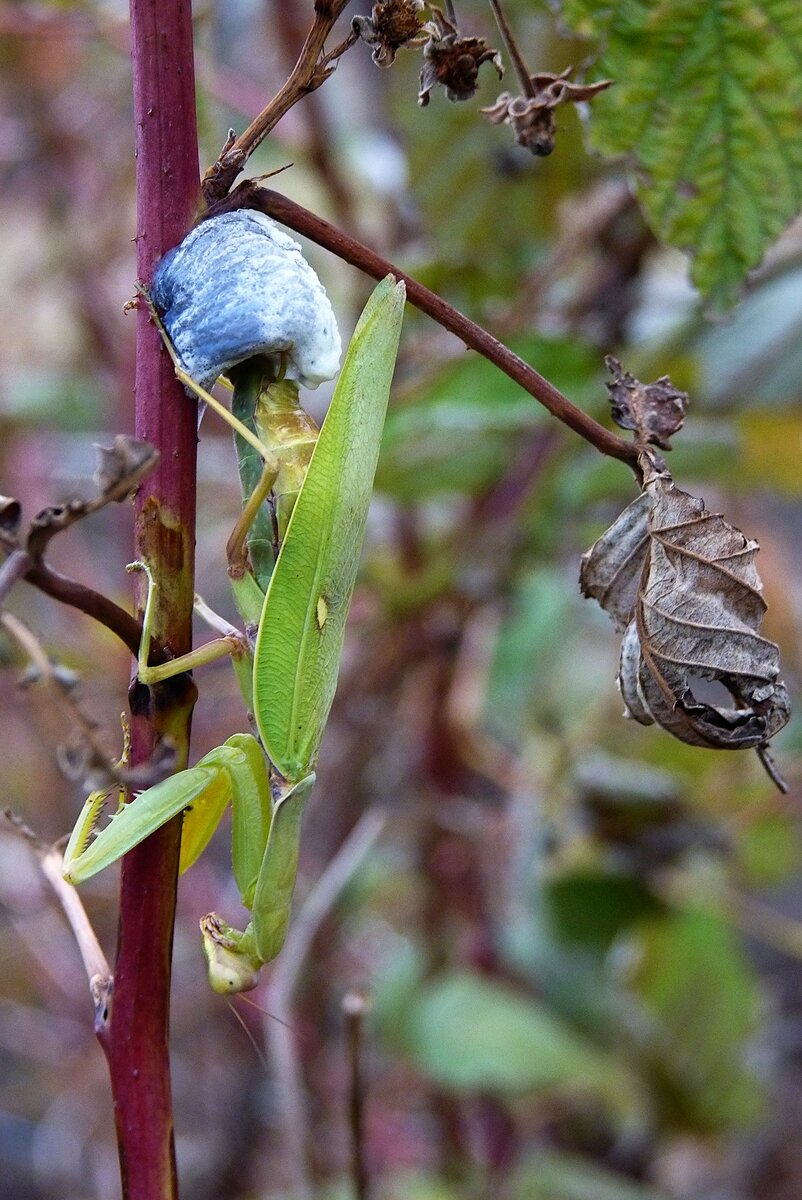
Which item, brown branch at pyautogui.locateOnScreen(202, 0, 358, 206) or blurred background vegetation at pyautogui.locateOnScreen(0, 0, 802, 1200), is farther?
blurred background vegetation at pyautogui.locateOnScreen(0, 0, 802, 1200)

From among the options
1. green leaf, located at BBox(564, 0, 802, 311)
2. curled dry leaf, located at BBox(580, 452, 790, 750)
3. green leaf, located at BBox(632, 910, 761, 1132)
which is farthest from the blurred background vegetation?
curled dry leaf, located at BBox(580, 452, 790, 750)

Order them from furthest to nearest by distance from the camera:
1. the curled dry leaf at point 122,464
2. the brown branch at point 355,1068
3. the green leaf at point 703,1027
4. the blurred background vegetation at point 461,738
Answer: the green leaf at point 703,1027, the blurred background vegetation at point 461,738, the brown branch at point 355,1068, the curled dry leaf at point 122,464

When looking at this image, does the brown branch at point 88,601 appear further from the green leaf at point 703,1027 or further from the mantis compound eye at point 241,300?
the green leaf at point 703,1027

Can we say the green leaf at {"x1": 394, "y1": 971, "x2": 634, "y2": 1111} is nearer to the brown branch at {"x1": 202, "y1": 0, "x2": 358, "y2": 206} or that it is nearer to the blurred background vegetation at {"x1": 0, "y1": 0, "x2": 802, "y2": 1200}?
the blurred background vegetation at {"x1": 0, "y1": 0, "x2": 802, "y2": 1200}

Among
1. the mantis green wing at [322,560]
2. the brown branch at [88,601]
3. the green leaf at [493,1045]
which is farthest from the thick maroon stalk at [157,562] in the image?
the green leaf at [493,1045]

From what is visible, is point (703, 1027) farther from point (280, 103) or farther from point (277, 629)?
point (280, 103)

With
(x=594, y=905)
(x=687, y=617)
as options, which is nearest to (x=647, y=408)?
(x=687, y=617)
